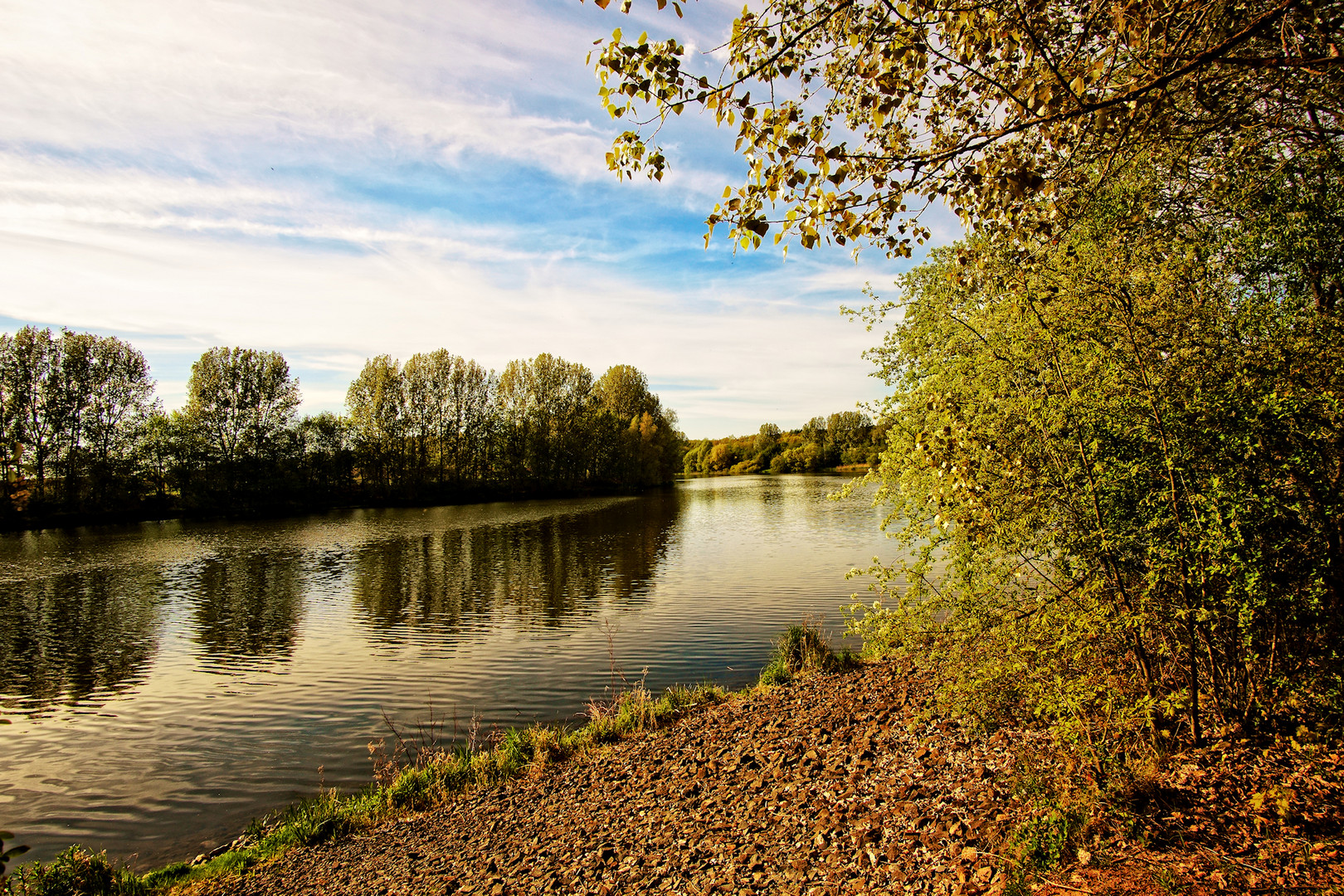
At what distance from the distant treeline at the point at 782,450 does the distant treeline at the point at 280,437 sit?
103 feet

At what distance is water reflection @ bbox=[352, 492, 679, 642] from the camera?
19.0 metres

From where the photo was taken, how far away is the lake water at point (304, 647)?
9.42 m

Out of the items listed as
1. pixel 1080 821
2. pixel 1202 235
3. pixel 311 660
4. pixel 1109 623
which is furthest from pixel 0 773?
pixel 1202 235

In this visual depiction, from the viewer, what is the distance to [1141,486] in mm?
5141

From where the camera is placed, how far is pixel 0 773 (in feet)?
32.6

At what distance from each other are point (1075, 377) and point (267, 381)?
69193 mm

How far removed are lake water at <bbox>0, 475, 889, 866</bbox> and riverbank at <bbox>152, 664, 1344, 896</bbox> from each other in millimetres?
3060

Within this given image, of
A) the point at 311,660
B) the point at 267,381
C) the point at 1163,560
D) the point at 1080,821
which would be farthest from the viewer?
the point at 267,381

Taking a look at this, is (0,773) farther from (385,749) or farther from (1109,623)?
(1109,623)

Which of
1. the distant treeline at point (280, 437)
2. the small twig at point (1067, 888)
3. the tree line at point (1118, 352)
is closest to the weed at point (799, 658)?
the tree line at point (1118, 352)

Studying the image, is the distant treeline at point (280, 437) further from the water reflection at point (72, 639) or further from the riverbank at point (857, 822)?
the riverbank at point (857, 822)

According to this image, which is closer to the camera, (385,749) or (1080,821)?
(1080,821)

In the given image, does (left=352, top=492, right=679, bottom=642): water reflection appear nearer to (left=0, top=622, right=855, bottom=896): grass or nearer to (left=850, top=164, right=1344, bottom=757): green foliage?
A: (left=0, top=622, right=855, bottom=896): grass

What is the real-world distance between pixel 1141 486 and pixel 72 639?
78.2 feet
